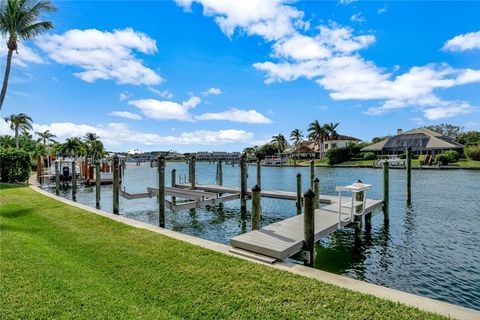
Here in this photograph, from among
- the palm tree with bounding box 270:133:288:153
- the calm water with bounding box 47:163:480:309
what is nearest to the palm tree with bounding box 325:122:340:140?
the palm tree with bounding box 270:133:288:153

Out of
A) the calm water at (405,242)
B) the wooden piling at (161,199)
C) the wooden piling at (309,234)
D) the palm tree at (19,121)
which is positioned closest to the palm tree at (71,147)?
the palm tree at (19,121)

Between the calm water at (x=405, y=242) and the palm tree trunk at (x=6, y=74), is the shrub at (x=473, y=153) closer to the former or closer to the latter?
the calm water at (x=405, y=242)

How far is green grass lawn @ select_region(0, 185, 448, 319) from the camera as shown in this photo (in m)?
4.27

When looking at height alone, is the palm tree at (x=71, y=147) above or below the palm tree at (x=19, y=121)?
below

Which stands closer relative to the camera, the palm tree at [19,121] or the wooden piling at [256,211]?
the wooden piling at [256,211]

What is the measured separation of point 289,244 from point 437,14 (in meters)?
16.3

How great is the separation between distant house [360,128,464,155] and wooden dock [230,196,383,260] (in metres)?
62.5

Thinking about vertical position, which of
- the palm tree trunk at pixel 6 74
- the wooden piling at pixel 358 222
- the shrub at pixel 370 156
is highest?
the palm tree trunk at pixel 6 74

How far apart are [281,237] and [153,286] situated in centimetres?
398

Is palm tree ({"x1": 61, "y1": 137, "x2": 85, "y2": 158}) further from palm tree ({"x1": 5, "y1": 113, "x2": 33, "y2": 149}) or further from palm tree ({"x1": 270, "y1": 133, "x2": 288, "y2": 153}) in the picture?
palm tree ({"x1": 270, "y1": 133, "x2": 288, "y2": 153})

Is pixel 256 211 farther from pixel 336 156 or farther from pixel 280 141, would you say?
pixel 280 141

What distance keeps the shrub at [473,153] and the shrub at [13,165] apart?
69.8m

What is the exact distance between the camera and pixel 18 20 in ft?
63.7

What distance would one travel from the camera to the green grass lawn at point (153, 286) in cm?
427
